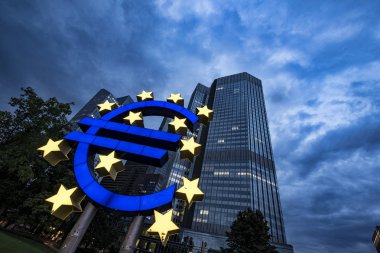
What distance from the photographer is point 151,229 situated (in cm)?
505

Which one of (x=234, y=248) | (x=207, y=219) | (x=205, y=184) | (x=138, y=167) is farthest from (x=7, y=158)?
(x=138, y=167)

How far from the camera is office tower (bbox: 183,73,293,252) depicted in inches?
3179

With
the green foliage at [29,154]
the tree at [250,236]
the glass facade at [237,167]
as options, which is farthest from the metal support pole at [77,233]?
the glass facade at [237,167]

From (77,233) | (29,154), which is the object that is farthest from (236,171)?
(77,233)

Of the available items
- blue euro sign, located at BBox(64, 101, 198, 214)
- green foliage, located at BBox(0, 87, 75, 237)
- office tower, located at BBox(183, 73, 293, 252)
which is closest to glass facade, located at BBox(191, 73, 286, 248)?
office tower, located at BBox(183, 73, 293, 252)

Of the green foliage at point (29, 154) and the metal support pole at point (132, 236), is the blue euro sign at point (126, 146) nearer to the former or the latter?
the metal support pole at point (132, 236)

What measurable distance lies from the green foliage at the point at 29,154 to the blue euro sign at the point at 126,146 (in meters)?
8.93

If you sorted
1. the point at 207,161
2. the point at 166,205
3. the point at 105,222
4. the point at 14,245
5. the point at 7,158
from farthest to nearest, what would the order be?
the point at 207,161, the point at 105,222, the point at 7,158, the point at 14,245, the point at 166,205

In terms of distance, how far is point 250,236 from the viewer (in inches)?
811

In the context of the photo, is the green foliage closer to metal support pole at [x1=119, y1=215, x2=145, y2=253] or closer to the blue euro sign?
the blue euro sign

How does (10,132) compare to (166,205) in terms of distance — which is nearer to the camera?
(166,205)

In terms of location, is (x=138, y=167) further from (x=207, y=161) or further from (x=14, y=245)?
(x=14, y=245)

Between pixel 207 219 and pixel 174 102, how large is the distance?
8438 centimetres

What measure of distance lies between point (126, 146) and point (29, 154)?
1064 cm
